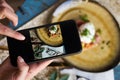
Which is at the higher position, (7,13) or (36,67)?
(7,13)

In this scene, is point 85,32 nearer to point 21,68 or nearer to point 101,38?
point 101,38

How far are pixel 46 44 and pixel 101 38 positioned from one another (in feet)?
0.67

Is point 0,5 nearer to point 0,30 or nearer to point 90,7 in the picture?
point 0,30

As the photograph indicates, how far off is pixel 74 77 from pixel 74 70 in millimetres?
21

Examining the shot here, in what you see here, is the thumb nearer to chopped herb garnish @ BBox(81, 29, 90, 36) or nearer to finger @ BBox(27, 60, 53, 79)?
finger @ BBox(27, 60, 53, 79)

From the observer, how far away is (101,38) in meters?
0.94

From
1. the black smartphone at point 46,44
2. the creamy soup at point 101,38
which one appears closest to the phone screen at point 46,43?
the black smartphone at point 46,44

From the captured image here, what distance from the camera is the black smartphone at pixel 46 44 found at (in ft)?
2.59

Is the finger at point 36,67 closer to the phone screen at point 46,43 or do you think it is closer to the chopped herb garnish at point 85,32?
the phone screen at point 46,43

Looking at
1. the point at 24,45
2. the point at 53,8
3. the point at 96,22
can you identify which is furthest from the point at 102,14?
the point at 24,45

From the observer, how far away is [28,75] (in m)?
0.86

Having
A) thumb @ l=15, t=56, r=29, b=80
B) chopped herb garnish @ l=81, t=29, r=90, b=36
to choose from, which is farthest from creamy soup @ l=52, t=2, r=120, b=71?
thumb @ l=15, t=56, r=29, b=80

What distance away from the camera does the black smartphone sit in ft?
2.59

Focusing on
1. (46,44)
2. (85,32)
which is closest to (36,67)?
(46,44)
